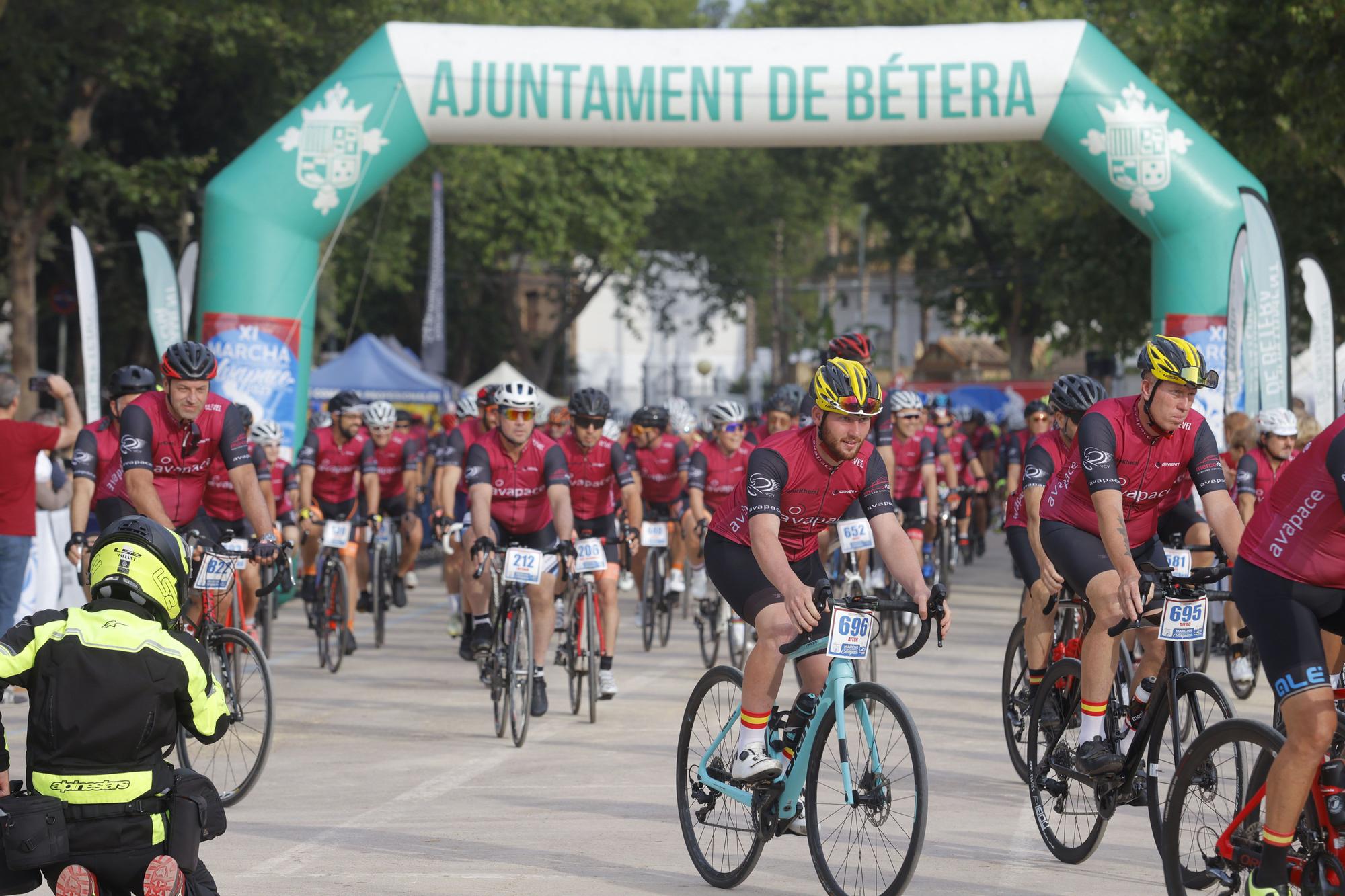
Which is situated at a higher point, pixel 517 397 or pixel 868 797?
pixel 517 397

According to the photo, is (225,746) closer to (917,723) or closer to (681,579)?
(917,723)

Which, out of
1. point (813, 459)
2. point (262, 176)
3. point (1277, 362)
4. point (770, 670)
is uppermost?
point (262, 176)

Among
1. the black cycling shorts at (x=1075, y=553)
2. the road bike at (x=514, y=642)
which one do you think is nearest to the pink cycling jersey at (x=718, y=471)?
the road bike at (x=514, y=642)

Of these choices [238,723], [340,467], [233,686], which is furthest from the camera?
[340,467]

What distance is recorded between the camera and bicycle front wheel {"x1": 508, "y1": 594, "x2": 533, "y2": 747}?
10.1 m

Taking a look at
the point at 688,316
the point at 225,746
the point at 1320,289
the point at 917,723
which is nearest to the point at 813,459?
the point at 225,746

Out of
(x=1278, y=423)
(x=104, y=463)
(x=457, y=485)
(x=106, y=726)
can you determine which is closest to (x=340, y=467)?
(x=457, y=485)

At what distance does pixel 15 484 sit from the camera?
11648 millimetres

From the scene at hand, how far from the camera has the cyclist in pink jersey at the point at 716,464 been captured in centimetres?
1454

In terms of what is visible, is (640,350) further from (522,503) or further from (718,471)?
(522,503)

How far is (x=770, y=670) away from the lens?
6402 mm

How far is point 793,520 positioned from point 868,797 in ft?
3.93

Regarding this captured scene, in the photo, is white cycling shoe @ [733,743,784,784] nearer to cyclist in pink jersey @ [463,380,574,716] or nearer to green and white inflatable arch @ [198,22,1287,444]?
cyclist in pink jersey @ [463,380,574,716]

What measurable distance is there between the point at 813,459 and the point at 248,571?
5.71 meters
